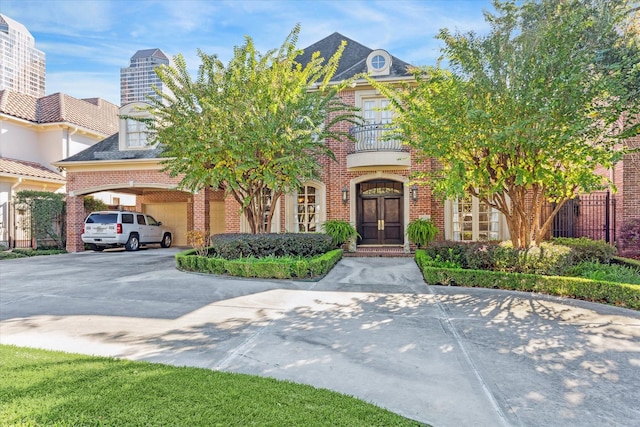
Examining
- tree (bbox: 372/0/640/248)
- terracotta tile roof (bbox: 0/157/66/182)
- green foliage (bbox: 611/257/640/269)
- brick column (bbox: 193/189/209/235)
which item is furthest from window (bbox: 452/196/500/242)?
terracotta tile roof (bbox: 0/157/66/182)

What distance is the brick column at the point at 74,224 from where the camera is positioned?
1595 cm

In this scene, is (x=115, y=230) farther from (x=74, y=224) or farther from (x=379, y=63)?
(x=379, y=63)

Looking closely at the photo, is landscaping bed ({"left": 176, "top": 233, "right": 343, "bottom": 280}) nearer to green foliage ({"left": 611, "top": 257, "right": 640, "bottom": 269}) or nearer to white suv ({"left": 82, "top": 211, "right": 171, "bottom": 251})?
white suv ({"left": 82, "top": 211, "right": 171, "bottom": 251})

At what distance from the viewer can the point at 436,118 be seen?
801 centimetres

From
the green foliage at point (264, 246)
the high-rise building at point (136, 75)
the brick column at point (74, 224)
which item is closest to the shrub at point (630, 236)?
the green foliage at point (264, 246)

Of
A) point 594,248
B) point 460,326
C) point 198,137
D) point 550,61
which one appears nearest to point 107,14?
point 198,137

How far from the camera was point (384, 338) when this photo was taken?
478 cm

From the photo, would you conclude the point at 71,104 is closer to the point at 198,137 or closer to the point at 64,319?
the point at 198,137

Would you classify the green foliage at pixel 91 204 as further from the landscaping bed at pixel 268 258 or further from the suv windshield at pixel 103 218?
the landscaping bed at pixel 268 258

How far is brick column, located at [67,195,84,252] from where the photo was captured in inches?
628

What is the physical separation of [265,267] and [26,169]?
1518 cm

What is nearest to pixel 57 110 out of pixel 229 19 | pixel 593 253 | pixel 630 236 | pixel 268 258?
pixel 229 19

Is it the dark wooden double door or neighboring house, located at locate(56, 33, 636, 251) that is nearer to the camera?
neighboring house, located at locate(56, 33, 636, 251)

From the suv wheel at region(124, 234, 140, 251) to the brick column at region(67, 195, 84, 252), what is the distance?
2152 millimetres
